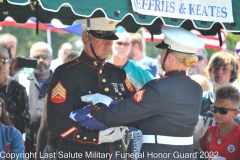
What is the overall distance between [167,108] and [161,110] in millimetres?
50

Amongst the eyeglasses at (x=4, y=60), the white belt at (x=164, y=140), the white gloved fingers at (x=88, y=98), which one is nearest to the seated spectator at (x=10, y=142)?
the eyeglasses at (x=4, y=60)

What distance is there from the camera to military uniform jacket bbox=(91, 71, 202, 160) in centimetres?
480

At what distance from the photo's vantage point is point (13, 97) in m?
7.32

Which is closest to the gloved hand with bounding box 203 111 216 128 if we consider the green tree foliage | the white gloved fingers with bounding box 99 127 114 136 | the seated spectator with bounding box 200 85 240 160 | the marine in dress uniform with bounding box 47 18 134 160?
the seated spectator with bounding box 200 85 240 160

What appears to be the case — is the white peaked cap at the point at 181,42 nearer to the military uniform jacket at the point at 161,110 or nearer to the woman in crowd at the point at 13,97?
the military uniform jacket at the point at 161,110

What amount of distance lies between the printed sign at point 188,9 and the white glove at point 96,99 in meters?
0.73

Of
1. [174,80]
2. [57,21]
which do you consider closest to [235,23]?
[174,80]

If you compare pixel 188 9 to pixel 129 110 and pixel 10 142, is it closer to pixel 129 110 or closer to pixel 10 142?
pixel 129 110

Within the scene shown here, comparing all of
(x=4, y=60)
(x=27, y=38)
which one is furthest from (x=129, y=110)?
(x=27, y=38)

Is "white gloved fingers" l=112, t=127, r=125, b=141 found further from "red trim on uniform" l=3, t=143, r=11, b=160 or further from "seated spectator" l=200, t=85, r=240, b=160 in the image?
"red trim on uniform" l=3, t=143, r=11, b=160

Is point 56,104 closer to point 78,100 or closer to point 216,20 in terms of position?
point 78,100

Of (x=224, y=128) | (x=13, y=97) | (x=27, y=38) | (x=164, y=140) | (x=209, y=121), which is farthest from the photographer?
(x=27, y=38)

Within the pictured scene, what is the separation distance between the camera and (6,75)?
23.8 ft

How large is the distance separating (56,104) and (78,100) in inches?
7.7
